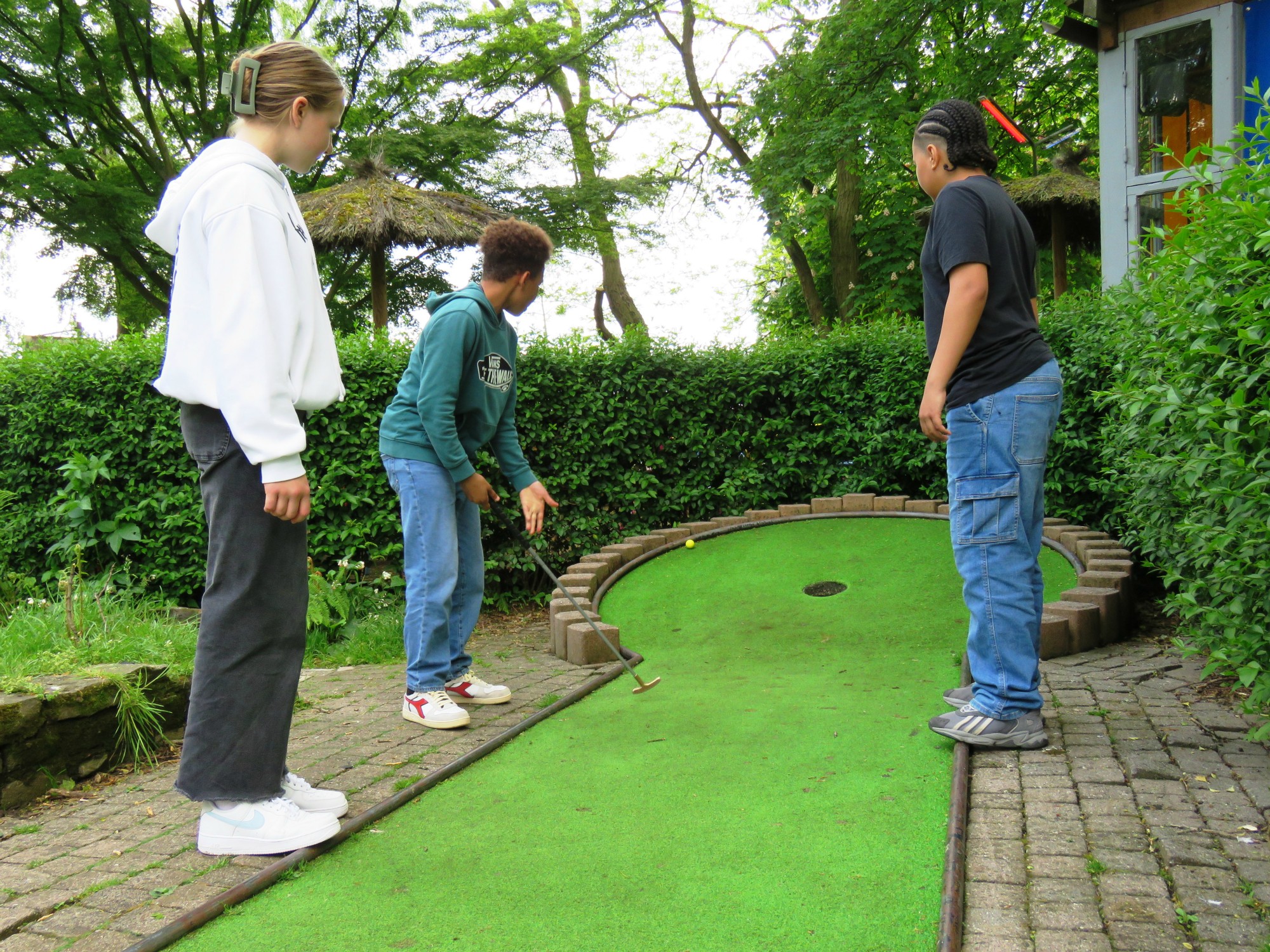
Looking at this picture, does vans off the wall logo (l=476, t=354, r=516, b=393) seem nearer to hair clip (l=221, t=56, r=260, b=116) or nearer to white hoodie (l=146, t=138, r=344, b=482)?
white hoodie (l=146, t=138, r=344, b=482)

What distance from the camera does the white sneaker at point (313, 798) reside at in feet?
8.81

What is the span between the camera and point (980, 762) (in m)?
2.88

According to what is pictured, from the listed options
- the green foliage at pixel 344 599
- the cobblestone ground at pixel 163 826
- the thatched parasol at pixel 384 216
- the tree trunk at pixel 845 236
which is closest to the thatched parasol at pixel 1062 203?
the tree trunk at pixel 845 236

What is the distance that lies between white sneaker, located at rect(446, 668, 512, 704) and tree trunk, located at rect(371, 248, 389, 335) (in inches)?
246

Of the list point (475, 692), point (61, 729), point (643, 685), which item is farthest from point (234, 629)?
point (643, 685)

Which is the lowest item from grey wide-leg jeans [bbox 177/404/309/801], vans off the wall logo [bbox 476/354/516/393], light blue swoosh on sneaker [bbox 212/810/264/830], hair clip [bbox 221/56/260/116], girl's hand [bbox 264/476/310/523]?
light blue swoosh on sneaker [bbox 212/810/264/830]

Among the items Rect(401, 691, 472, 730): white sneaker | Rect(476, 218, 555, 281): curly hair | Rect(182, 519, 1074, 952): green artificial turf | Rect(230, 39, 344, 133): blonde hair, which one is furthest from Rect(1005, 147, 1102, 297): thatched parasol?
Rect(230, 39, 344, 133): blonde hair

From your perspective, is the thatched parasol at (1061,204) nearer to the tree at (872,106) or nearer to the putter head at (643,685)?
the tree at (872,106)

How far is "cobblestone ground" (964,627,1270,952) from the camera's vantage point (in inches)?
74.1

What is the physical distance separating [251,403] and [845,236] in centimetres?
1385

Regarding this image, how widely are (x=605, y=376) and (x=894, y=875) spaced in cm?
495

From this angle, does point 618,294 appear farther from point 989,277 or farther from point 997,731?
point 997,731

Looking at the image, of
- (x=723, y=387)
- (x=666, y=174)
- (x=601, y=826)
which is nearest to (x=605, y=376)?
(x=723, y=387)

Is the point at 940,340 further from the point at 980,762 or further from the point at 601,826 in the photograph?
the point at 601,826
